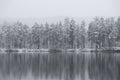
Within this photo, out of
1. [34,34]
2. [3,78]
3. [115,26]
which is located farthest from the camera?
[34,34]

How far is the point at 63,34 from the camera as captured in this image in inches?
3337

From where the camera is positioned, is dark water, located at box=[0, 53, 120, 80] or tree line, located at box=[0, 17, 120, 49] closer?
dark water, located at box=[0, 53, 120, 80]

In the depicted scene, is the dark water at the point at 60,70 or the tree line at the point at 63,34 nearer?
the dark water at the point at 60,70

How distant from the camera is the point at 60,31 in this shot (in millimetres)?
86688

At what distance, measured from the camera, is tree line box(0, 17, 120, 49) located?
7969 cm

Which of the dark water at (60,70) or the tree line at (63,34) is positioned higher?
the tree line at (63,34)

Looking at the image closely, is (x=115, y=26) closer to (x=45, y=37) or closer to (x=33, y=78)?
(x=45, y=37)

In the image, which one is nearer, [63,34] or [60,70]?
[60,70]

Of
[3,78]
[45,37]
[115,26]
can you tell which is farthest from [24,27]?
[3,78]

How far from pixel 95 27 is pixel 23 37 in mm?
29314

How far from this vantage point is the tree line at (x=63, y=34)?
79.7 metres

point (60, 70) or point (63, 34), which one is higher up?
point (63, 34)

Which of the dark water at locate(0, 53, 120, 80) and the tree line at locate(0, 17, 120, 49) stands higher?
the tree line at locate(0, 17, 120, 49)

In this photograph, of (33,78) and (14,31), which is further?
(14,31)
